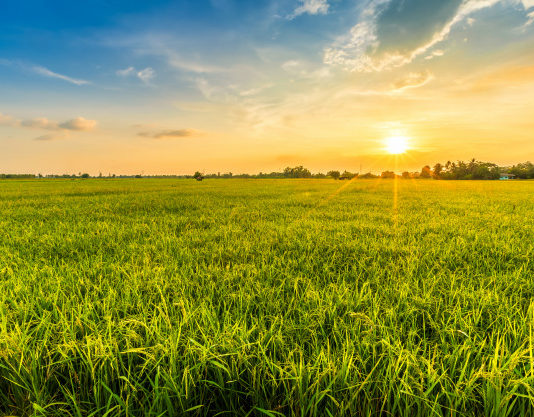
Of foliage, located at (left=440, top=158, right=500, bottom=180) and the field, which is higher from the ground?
foliage, located at (left=440, top=158, right=500, bottom=180)

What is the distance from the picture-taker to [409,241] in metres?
3.69

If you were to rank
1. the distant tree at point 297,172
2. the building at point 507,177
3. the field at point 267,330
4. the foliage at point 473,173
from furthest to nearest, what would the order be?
1. the distant tree at point 297,172
2. the building at point 507,177
3. the foliage at point 473,173
4. the field at point 267,330

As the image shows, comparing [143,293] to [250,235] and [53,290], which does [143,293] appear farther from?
[250,235]

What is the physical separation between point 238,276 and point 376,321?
4.16 feet

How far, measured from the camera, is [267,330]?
4.65 ft

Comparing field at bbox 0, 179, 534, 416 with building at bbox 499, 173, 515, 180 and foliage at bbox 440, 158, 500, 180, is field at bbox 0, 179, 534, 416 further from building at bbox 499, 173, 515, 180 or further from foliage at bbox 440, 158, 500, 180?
building at bbox 499, 173, 515, 180

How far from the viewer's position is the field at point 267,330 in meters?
0.99

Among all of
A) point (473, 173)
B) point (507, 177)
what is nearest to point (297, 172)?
point (473, 173)

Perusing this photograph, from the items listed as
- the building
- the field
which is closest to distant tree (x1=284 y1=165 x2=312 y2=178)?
the building

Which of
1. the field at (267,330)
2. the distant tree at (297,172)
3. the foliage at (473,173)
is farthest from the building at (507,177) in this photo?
the field at (267,330)

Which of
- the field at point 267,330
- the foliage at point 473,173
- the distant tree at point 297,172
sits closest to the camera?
the field at point 267,330

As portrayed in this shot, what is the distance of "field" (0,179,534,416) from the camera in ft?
3.25

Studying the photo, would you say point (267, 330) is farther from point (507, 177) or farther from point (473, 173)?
point (507, 177)

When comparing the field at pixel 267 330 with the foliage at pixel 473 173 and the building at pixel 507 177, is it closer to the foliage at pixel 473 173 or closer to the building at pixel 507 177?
the foliage at pixel 473 173
